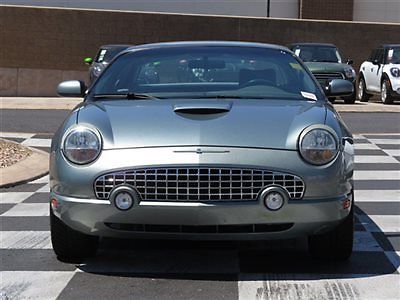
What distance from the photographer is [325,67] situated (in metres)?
18.9

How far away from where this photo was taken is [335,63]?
19250mm

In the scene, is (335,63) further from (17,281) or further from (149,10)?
(17,281)

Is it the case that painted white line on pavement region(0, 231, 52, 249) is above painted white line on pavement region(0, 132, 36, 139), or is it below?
above

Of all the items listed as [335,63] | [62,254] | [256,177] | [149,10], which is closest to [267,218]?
[256,177]

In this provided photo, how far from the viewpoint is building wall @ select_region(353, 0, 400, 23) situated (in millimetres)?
28312

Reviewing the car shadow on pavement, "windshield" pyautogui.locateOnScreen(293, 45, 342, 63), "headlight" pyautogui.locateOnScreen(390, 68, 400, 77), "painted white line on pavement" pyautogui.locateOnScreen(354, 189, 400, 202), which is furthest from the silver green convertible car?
"windshield" pyautogui.locateOnScreen(293, 45, 342, 63)

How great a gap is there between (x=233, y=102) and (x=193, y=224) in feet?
3.38

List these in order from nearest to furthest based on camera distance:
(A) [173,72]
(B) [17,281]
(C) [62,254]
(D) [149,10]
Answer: (B) [17,281] < (C) [62,254] < (A) [173,72] < (D) [149,10]

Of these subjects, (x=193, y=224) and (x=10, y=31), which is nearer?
(x=193, y=224)

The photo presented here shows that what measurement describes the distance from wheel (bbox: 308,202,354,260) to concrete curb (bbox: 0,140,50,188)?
4.32 metres

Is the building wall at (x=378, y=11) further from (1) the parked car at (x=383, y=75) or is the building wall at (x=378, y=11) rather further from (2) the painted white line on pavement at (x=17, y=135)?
(2) the painted white line on pavement at (x=17, y=135)

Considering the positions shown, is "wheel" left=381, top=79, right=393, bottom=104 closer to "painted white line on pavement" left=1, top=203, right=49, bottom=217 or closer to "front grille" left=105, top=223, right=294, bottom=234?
"painted white line on pavement" left=1, top=203, right=49, bottom=217

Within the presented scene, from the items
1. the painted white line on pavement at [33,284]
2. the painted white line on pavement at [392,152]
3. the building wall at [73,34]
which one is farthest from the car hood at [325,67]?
the painted white line on pavement at [33,284]

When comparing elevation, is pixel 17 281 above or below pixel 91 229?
below
